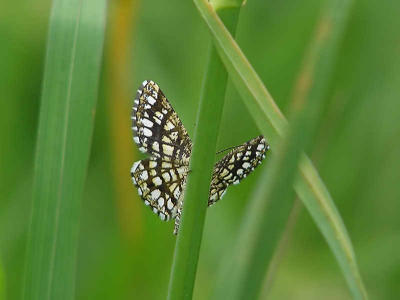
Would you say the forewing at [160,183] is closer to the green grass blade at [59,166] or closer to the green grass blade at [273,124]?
the green grass blade at [59,166]

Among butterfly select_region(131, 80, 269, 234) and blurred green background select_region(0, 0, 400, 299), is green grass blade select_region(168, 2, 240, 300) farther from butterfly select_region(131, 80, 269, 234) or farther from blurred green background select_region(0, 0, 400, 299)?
blurred green background select_region(0, 0, 400, 299)

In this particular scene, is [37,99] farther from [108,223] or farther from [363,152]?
[363,152]

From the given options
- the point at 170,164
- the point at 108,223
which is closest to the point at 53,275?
the point at 170,164

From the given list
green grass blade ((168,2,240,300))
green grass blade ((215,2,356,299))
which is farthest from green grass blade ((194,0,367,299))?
green grass blade ((215,2,356,299))

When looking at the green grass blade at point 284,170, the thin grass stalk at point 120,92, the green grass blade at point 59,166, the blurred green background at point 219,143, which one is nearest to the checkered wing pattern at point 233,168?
the green grass blade at point 59,166

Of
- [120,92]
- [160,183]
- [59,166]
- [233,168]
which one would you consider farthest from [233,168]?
[120,92]
